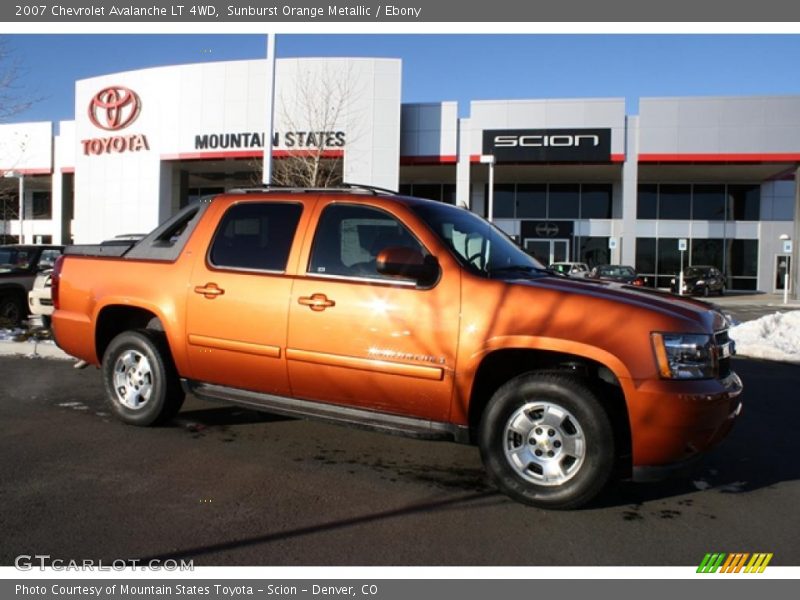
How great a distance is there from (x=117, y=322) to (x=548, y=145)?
24.2 m

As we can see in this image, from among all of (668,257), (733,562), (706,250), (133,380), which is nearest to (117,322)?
(133,380)

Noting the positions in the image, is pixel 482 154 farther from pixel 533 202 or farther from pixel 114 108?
pixel 114 108

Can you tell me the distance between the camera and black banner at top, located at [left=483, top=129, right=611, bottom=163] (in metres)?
27.0

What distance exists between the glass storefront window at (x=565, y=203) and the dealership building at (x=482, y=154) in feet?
0.22

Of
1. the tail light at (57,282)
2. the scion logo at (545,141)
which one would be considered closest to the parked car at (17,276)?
the tail light at (57,282)

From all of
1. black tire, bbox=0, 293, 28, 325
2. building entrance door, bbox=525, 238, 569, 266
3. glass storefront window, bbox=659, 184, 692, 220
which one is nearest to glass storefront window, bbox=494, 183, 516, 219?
building entrance door, bbox=525, 238, 569, 266

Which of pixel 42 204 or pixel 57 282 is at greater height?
pixel 42 204

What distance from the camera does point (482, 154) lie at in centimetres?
2758

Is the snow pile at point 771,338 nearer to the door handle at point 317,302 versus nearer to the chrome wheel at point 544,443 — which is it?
the chrome wheel at point 544,443

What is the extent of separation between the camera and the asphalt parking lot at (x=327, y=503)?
3.31 m

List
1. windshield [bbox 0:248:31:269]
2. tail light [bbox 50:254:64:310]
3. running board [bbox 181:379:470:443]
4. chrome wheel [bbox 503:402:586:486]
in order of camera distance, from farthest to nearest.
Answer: windshield [bbox 0:248:31:269]
tail light [bbox 50:254:64:310]
running board [bbox 181:379:470:443]
chrome wheel [bbox 503:402:586:486]

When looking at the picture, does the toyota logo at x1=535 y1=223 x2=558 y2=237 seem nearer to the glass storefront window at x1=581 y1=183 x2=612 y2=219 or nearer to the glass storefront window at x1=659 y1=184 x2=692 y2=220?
the glass storefront window at x1=581 y1=183 x2=612 y2=219

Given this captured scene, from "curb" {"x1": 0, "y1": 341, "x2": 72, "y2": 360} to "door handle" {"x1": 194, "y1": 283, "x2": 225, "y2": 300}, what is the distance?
4.85m

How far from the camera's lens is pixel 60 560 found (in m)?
3.15
